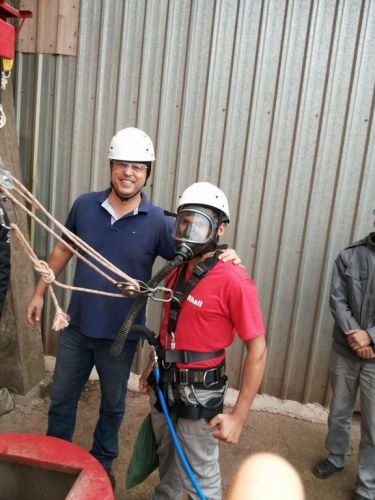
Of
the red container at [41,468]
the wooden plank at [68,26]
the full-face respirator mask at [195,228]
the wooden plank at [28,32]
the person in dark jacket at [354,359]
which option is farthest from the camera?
the wooden plank at [28,32]

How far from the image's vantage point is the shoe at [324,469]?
345 cm

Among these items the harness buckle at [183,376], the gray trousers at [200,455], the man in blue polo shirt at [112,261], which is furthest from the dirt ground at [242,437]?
the harness buckle at [183,376]

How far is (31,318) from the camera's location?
3.01 metres

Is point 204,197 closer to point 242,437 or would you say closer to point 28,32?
point 242,437

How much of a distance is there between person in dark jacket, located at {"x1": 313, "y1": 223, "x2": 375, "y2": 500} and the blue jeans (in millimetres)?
1583

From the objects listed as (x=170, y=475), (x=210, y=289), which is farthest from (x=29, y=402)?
(x=210, y=289)

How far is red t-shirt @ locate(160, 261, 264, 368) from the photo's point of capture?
224 centimetres

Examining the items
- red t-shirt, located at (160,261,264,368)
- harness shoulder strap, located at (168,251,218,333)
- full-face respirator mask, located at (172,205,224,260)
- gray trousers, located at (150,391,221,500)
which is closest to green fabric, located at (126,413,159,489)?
gray trousers, located at (150,391,221,500)

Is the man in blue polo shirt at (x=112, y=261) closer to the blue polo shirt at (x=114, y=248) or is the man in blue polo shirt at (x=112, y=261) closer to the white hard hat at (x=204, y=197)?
the blue polo shirt at (x=114, y=248)

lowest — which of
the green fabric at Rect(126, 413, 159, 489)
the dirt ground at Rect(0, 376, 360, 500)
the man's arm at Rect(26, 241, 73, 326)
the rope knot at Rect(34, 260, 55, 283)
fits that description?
the dirt ground at Rect(0, 376, 360, 500)

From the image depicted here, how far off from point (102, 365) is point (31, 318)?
1.93 ft

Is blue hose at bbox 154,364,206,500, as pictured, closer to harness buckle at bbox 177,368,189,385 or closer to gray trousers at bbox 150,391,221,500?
gray trousers at bbox 150,391,221,500

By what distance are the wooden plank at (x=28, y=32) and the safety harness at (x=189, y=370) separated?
3.13m

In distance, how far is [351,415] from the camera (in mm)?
3400
